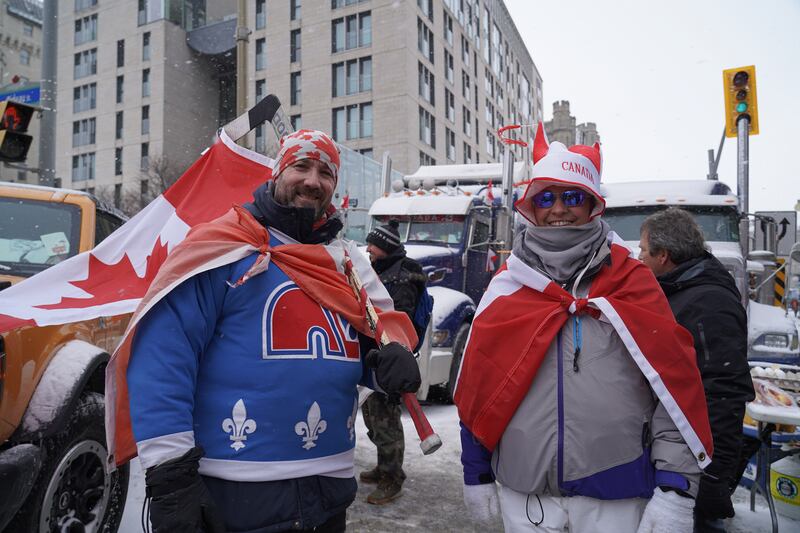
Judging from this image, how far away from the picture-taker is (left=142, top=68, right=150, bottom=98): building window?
143ft

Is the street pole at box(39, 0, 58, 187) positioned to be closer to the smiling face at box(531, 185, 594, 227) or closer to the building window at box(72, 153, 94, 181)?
the smiling face at box(531, 185, 594, 227)

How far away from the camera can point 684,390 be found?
1944 mm

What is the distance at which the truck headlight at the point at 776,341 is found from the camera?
24.2ft

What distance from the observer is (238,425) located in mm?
1769

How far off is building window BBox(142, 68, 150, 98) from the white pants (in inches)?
1883

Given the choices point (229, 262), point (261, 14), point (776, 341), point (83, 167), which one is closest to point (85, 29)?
point (83, 167)

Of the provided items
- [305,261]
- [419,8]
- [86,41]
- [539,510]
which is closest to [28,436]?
[305,261]

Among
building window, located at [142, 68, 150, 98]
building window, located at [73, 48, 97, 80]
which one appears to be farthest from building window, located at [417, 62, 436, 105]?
building window, located at [73, 48, 97, 80]

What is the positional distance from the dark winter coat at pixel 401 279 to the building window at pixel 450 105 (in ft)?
121

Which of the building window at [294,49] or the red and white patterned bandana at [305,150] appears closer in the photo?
the red and white patterned bandana at [305,150]

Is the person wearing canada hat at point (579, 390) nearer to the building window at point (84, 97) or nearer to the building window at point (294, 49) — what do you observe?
the building window at point (294, 49)

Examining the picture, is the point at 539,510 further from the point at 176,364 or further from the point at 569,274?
the point at 176,364

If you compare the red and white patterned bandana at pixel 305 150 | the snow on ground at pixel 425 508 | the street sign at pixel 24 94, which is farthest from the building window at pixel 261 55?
the red and white patterned bandana at pixel 305 150

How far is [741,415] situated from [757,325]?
239 inches
